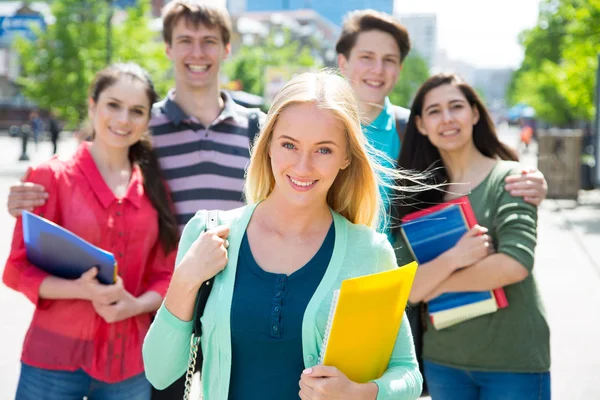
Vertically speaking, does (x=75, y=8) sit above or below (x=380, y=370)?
above

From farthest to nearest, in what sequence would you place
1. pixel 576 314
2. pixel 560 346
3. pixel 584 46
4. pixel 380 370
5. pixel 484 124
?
pixel 584 46 → pixel 576 314 → pixel 560 346 → pixel 484 124 → pixel 380 370

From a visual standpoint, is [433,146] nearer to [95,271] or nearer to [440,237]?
[440,237]

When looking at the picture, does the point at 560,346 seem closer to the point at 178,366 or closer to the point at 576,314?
the point at 576,314

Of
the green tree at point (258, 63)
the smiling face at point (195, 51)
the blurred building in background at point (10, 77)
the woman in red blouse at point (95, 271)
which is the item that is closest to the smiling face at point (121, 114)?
the woman in red blouse at point (95, 271)

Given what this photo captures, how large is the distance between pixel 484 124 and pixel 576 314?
214 inches

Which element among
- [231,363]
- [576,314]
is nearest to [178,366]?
[231,363]

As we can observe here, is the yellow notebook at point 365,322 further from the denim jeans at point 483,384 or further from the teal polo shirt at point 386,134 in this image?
the teal polo shirt at point 386,134

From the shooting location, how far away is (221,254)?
216 cm

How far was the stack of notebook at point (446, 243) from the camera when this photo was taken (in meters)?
3.09

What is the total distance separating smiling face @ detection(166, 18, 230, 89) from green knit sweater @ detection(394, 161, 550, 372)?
145cm

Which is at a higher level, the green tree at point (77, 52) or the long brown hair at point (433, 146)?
the green tree at point (77, 52)

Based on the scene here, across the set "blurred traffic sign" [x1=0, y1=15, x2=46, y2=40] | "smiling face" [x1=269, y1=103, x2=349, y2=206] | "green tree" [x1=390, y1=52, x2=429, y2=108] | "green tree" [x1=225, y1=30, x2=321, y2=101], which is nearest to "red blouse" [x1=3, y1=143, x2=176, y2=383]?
"smiling face" [x1=269, y1=103, x2=349, y2=206]

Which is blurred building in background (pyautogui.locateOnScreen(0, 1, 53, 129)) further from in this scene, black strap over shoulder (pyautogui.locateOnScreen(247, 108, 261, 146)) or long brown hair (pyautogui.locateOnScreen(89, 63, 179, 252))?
long brown hair (pyautogui.locateOnScreen(89, 63, 179, 252))

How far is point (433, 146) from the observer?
3.42 metres
